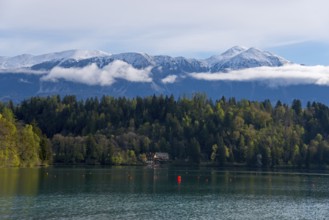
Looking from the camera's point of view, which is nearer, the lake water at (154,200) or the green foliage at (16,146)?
the lake water at (154,200)

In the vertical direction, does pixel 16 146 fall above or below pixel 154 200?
Result: above

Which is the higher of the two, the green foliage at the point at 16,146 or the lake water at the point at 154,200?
the green foliage at the point at 16,146

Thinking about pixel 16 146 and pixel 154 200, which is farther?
pixel 16 146

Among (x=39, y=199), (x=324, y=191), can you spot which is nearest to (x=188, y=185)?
(x=324, y=191)

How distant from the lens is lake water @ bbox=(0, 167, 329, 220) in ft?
261

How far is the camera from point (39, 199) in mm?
91188

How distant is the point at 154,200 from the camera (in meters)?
97.1

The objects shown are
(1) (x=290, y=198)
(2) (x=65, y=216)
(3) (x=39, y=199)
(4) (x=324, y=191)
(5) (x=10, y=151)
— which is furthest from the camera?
(5) (x=10, y=151)

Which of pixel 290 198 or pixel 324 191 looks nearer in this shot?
pixel 290 198

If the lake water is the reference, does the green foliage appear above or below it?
above

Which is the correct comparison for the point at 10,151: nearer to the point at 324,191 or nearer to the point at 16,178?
the point at 16,178

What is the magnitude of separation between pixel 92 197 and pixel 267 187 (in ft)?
161

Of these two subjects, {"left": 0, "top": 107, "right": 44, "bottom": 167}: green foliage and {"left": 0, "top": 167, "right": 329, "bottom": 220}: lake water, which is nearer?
{"left": 0, "top": 167, "right": 329, "bottom": 220}: lake water

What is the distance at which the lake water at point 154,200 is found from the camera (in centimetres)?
7944
